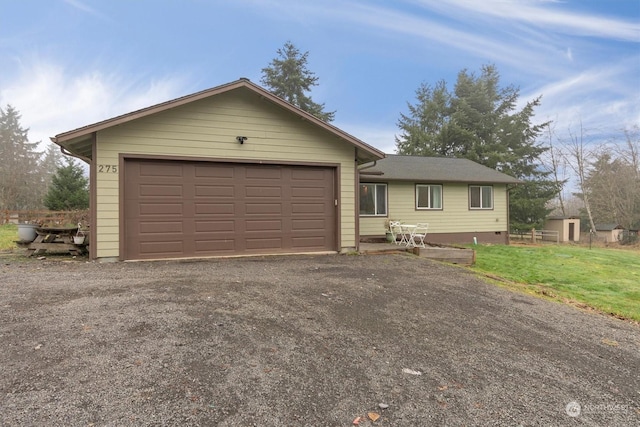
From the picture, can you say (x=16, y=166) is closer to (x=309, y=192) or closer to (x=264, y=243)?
(x=264, y=243)

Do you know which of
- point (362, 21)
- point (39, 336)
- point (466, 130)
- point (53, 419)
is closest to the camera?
point (53, 419)

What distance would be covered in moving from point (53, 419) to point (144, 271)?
436cm

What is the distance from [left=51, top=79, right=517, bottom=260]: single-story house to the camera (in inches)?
279

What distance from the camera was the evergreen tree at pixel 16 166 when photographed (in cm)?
2936

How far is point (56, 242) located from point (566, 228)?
23.6 meters

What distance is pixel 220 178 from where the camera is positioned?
7.92 m

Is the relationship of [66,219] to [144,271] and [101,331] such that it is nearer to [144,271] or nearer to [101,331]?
[144,271]

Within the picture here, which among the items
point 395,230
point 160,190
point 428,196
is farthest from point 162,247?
point 428,196

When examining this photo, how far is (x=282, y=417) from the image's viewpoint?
6.78 feet

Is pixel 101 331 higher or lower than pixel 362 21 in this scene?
lower

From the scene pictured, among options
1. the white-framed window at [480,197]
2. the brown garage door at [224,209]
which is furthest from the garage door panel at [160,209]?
the white-framed window at [480,197]

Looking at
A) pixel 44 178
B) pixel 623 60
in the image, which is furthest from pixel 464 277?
pixel 44 178

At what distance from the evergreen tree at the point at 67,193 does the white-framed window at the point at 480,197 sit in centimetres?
2086

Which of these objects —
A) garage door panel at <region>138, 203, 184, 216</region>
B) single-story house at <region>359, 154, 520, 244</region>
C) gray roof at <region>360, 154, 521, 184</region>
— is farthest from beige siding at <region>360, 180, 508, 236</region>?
garage door panel at <region>138, 203, 184, 216</region>
